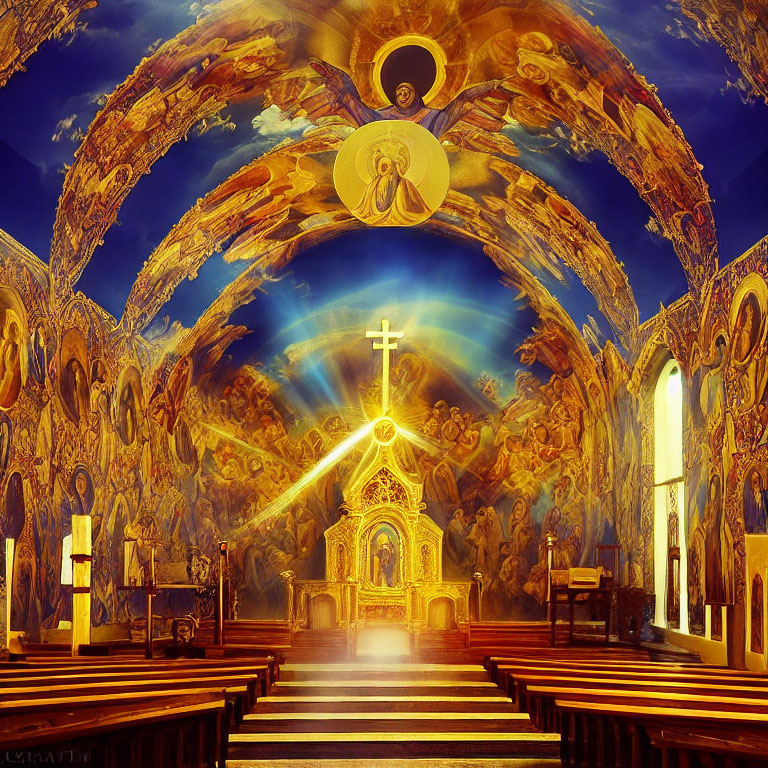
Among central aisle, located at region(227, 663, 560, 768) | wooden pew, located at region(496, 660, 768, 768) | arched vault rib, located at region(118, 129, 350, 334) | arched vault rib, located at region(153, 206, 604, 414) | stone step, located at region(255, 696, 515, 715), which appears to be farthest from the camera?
arched vault rib, located at region(153, 206, 604, 414)

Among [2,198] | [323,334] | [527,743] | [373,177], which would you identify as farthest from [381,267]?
[527,743]

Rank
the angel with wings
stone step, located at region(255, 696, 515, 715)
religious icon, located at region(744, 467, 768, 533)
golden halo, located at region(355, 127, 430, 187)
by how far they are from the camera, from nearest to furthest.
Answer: stone step, located at region(255, 696, 515, 715), religious icon, located at region(744, 467, 768, 533), the angel with wings, golden halo, located at region(355, 127, 430, 187)

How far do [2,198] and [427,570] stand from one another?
37.6ft

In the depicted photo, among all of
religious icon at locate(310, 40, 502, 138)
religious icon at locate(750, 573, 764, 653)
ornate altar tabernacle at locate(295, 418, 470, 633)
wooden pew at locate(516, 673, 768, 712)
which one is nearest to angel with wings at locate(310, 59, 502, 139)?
religious icon at locate(310, 40, 502, 138)

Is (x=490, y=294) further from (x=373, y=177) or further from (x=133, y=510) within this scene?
(x=133, y=510)

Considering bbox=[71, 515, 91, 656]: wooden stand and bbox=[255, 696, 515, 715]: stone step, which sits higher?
bbox=[71, 515, 91, 656]: wooden stand

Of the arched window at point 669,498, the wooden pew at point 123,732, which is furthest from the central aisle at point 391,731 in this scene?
the arched window at point 669,498

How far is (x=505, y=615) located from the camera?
2117 cm

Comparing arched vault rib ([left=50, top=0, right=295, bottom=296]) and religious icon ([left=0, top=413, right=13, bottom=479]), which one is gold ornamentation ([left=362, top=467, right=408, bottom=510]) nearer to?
arched vault rib ([left=50, top=0, right=295, bottom=296])

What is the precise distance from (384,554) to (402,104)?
9358 mm

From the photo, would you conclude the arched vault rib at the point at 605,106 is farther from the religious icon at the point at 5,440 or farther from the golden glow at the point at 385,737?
the religious icon at the point at 5,440

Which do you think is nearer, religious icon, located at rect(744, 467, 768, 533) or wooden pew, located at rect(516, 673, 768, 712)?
wooden pew, located at rect(516, 673, 768, 712)

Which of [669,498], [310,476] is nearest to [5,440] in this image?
[310,476]

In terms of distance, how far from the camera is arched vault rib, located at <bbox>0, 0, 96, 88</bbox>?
10.9 meters
